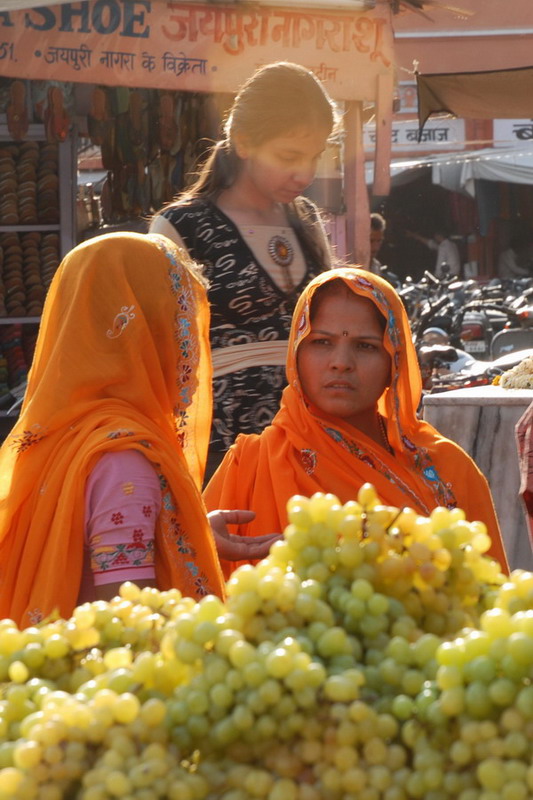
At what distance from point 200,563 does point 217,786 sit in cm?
101

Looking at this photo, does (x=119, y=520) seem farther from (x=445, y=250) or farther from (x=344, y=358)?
(x=445, y=250)

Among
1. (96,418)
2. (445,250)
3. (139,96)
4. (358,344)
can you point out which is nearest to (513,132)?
(445,250)

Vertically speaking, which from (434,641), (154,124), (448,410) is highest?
(154,124)

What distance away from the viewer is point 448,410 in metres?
4.40

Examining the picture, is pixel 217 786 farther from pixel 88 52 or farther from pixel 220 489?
pixel 88 52

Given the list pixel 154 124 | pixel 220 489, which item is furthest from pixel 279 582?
pixel 154 124

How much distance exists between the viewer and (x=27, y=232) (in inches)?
264

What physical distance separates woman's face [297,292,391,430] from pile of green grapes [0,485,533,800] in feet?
4.63

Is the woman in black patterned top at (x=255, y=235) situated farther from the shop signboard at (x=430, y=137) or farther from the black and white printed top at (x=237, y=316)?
the shop signboard at (x=430, y=137)

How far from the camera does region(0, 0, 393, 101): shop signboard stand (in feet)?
16.3

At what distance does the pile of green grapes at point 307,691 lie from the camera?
1008 mm

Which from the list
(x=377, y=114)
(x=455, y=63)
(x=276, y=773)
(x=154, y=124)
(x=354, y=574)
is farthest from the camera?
(x=455, y=63)

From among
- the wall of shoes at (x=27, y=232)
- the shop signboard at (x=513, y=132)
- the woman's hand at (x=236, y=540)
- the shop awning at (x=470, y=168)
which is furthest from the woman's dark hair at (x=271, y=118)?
the shop signboard at (x=513, y=132)

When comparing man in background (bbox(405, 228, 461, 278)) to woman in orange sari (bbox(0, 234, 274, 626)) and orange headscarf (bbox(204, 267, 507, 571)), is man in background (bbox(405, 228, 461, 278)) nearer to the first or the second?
orange headscarf (bbox(204, 267, 507, 571))
